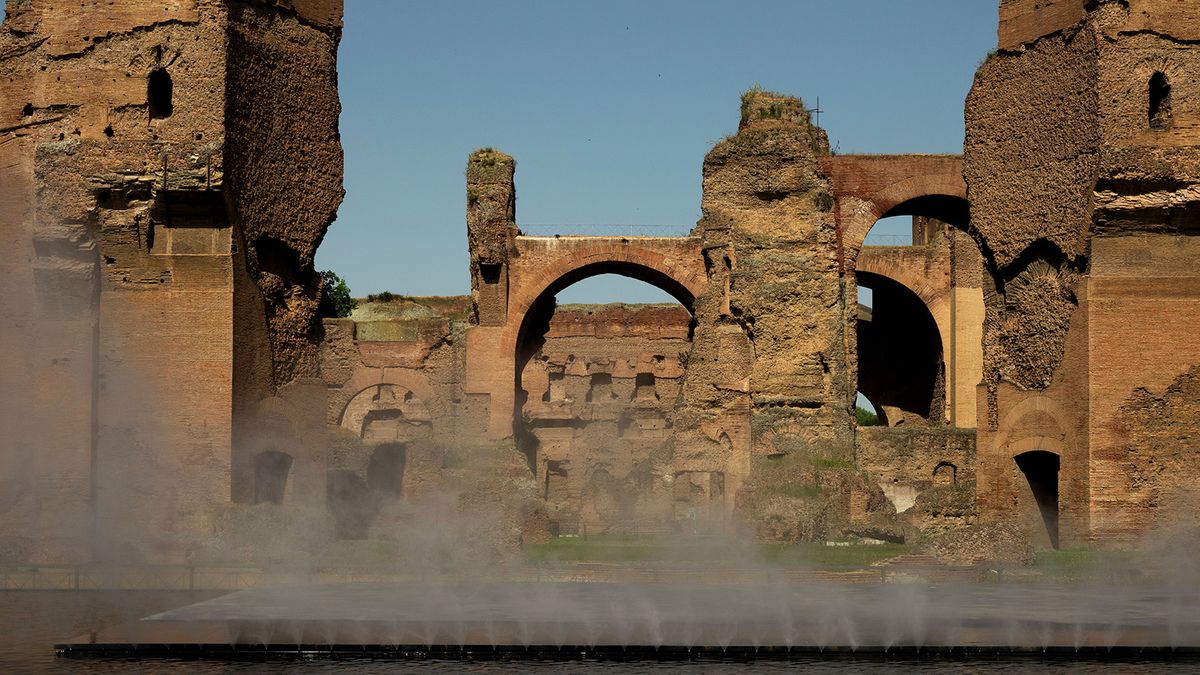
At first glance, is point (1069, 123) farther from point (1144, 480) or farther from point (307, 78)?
point (307, 78)

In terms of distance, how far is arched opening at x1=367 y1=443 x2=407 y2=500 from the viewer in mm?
24453

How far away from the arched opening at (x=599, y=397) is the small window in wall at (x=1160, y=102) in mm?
8380

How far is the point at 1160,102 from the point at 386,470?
13.6 meters

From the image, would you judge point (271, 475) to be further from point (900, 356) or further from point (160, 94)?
point (900, 356)

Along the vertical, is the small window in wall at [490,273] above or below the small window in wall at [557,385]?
above

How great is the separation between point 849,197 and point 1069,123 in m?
7.53

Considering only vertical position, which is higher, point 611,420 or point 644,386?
point 644,386

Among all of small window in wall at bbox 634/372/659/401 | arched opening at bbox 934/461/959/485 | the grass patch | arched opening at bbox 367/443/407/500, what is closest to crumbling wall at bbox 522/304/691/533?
small window in wall at bbox 634/372/659/401

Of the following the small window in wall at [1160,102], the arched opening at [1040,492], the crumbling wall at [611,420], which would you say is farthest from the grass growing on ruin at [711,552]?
the small window in wall at [1160,102]

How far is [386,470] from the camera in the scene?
2550 centimetres

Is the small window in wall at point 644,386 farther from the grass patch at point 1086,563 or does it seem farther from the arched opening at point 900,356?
the grass patch at point 1086,563

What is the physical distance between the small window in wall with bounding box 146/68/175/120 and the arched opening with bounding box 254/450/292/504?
372cm

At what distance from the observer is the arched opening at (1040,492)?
58.5ft

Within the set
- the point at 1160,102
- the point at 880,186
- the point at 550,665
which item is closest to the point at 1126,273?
the point at 1160,102
